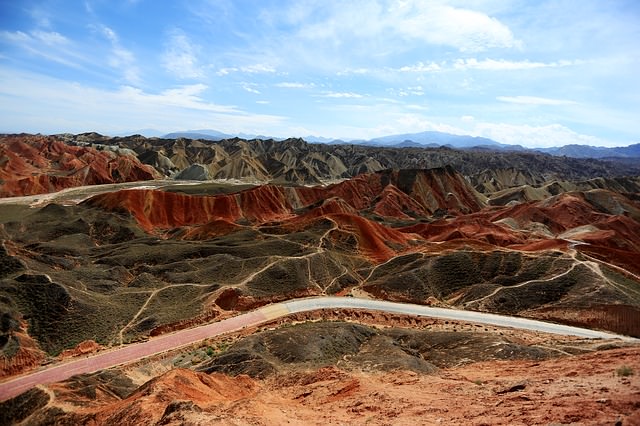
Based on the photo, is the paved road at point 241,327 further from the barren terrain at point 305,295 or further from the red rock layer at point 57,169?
the red rock layer at point 57,169

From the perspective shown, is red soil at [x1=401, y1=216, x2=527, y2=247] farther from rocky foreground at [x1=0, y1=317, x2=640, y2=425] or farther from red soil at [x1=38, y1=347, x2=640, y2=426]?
red soil at [x1=38, y1=347, x2=640, y2=426]

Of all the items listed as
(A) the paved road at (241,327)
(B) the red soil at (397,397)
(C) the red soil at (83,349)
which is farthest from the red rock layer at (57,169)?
(B) the red soil at (397,397)

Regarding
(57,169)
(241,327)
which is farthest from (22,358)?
(57,169)

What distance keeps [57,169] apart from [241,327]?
14659 cm

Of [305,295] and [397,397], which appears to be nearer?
[397,397]

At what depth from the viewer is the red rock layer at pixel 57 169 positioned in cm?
11588

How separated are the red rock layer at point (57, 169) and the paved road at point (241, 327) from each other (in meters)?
95.4

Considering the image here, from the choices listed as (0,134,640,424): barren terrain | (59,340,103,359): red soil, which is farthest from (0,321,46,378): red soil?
(59,340,103,359): red soil

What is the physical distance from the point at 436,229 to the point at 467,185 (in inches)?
2139

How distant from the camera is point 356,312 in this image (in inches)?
1785

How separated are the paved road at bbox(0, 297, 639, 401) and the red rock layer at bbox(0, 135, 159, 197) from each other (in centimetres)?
9544

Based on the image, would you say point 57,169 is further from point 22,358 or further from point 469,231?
point 469,231

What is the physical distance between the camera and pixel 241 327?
137ft

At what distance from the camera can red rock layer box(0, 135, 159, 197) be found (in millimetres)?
115875
